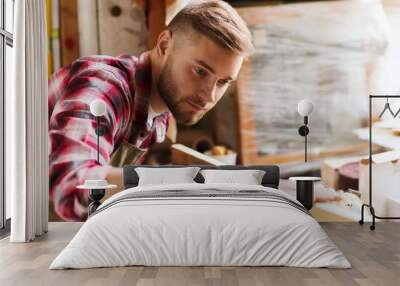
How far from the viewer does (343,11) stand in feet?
23.7

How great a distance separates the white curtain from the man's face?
5.36 feet

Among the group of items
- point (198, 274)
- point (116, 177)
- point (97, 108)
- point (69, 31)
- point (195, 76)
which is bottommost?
point (198, 274)

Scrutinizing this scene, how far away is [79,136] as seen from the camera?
7133 millimetres

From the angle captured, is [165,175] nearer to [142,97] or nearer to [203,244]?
[142,97]

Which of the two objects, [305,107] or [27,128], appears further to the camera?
[305,107]

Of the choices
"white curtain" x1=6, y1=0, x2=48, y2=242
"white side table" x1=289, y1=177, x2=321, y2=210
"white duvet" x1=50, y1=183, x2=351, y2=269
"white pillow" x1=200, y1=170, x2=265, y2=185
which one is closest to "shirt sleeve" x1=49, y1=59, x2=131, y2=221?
"white curtain" x1=6, y1=0, x2=48, y2=242

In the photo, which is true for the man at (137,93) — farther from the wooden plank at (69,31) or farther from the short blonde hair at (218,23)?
the wooden plank at (69,31)

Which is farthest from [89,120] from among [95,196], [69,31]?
[69,31]

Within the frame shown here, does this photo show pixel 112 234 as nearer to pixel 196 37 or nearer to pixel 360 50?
pixel 196 37

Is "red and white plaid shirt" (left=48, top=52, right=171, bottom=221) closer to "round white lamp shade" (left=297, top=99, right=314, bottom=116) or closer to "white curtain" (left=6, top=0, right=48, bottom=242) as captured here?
"white curtain" (left=6, top=0, right=48, bottom=242)

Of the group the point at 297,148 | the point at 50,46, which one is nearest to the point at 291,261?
→ the point at 297,148

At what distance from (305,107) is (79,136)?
2.75 meters

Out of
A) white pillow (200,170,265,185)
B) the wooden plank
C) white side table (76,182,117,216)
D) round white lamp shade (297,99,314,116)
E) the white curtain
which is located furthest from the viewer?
the wooden plank

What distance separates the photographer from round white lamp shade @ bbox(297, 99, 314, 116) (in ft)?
22.9
